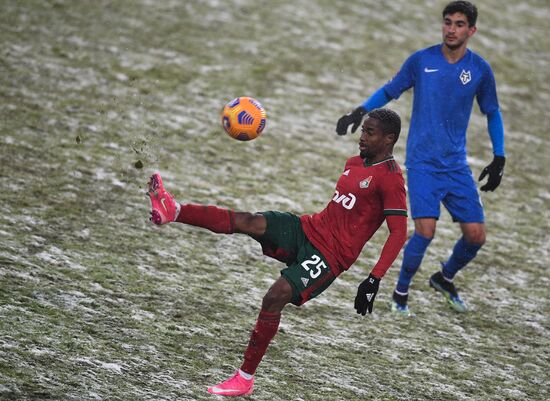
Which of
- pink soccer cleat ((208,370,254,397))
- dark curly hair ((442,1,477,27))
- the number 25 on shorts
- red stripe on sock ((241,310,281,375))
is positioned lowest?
pink soccer cleat ((208,370,254,397))

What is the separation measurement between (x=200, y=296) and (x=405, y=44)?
10075 mm

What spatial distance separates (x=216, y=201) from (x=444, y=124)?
3.23 metres

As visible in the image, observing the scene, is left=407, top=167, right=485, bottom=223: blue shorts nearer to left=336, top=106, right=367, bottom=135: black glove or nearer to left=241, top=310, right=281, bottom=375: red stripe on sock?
left=336, top=106, right=367, bottom=135: black glove

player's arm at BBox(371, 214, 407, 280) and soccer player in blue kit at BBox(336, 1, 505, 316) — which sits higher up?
soccer player in blue kit at BBox(336, 1, 505, 316)

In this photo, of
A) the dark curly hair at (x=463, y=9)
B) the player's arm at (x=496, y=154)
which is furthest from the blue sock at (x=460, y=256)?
the dark curly hair at (x=463, y=9)

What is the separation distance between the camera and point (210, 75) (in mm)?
13859

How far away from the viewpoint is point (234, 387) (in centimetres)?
566

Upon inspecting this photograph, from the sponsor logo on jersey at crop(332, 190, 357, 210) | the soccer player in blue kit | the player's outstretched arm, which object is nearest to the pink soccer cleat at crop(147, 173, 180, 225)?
the sponsor logo on jersey at crop(332, 190, 357, 210)

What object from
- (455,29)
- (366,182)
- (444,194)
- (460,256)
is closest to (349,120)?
(444,194)

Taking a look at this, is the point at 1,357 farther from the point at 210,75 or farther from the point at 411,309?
the point at 210,75

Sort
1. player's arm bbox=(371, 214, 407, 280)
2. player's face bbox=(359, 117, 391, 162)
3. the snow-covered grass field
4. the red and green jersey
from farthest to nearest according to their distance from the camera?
1. the snow-covered grass field
2. player's face bbox=(359, 117, 391, 162)
3. the red and green jersey
4. player's arm bbox=(371, 214, 407, 280)

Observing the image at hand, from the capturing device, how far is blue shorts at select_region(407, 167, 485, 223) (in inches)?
304

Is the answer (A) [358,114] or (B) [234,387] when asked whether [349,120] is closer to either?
(A) [358,114]

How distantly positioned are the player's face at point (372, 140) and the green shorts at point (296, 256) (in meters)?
0.71
